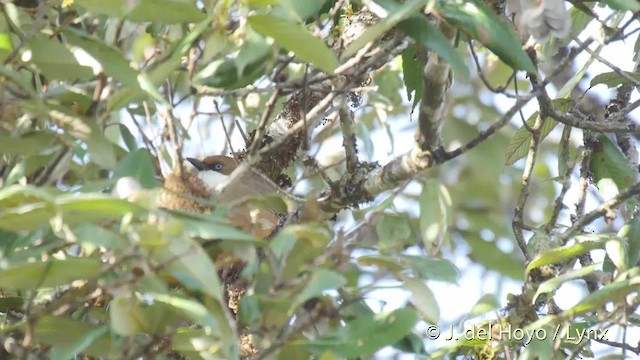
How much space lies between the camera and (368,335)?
2.45 m

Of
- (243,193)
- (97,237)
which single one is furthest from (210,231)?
(243,193)

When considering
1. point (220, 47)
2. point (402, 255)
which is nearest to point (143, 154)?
point (220, 47)

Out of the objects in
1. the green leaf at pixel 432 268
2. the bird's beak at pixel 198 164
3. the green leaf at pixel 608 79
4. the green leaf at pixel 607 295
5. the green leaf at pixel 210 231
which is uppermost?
the bird's beak at pixel 198 164

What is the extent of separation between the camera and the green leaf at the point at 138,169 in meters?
2.61

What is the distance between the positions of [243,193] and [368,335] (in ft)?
6.93

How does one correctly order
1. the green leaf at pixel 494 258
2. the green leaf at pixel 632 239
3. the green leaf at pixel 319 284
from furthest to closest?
the green leaf at pixel 494 258 < the green leaf at pixel 632 239 < the green leaf at pixel 319 284

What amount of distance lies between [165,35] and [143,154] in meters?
0.89

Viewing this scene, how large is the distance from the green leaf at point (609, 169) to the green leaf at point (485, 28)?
127 centimetres

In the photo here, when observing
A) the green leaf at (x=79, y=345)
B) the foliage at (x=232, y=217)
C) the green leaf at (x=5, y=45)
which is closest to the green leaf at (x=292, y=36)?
the foliage at (x=232, y=217)

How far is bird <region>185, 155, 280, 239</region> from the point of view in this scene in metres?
2.86

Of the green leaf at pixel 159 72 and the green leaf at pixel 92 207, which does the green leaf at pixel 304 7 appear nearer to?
the green leaf at pixel 159 72

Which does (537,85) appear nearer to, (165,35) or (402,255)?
(402,255)

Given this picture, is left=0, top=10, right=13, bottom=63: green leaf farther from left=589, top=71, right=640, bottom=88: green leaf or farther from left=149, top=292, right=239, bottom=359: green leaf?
left=589, top=71, right=640, bottom=88: green leaf

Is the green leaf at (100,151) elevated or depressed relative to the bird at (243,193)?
depressed
